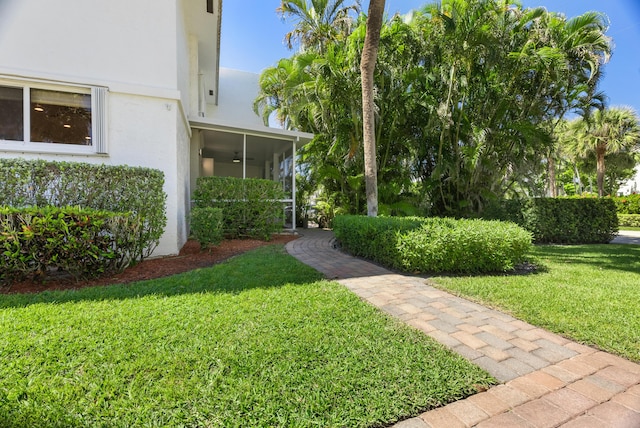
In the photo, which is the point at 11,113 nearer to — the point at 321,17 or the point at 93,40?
the point at 93,40

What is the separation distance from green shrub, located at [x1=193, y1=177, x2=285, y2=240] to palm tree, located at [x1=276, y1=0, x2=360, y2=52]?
20.7 ft

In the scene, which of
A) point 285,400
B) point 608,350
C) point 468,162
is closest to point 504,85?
point 468,162

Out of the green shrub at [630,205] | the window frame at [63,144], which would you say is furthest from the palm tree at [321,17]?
the green shrub at [630,205]

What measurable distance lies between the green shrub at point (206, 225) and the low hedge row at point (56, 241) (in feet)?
5.99

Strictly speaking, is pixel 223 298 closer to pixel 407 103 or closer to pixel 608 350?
pixel 608 350

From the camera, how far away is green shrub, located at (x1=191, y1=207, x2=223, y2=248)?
629cm

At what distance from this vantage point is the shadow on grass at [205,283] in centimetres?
359

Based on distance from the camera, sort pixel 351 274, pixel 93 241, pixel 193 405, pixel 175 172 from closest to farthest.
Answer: pixel 193 405, pixel 93 241, pixel 351 274, pixel 175 172

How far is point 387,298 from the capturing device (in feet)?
12.6

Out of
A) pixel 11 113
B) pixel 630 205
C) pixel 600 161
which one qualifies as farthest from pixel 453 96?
pixel 630 205

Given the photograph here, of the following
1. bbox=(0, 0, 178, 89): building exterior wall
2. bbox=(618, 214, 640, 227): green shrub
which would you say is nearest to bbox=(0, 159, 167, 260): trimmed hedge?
bbox=(0, 0, 178, 89): building exterior wall

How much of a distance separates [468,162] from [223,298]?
885 centimetres

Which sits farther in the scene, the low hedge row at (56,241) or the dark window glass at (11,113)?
the dark window glass at (11,113)

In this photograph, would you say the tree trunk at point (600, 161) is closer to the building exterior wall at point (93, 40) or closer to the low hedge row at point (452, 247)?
the low hedge row at point (452, 247)
